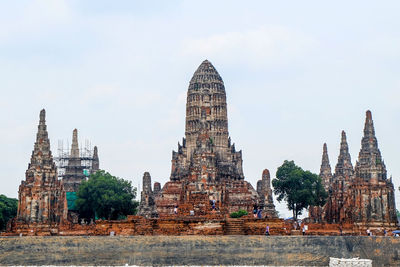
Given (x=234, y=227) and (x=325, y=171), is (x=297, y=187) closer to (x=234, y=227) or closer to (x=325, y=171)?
(x=325, y=171)

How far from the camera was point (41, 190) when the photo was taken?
54375 millimetres

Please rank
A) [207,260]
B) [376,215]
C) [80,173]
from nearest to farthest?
[207,260], [376,215], [80,173]

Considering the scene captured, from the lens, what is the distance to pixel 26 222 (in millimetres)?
52969

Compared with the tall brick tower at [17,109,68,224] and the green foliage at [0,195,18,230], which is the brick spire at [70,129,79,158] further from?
the tall brick tower at [17,109,68,224]

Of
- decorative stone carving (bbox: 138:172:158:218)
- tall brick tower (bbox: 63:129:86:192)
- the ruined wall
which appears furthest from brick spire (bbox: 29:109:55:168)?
tall brick tower (bbox: 63:129:86:192)

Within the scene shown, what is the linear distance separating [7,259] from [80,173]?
169ft

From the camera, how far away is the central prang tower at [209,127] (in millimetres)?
72438

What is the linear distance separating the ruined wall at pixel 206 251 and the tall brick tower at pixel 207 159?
2063cm

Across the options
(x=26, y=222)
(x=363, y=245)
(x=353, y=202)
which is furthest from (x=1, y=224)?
(x=363, y=245)

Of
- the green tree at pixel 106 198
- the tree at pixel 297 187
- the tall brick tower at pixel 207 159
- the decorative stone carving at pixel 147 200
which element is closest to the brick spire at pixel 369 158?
the tall brick tower at pixel 207 159

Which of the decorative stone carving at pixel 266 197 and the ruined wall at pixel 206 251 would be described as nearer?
the ruined wall at pixel 206 251

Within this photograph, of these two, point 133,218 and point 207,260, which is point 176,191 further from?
point 207,260

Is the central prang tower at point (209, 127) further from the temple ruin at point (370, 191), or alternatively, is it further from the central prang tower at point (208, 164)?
the temple ruin at point (370, 191)

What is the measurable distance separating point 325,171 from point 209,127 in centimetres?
1498
